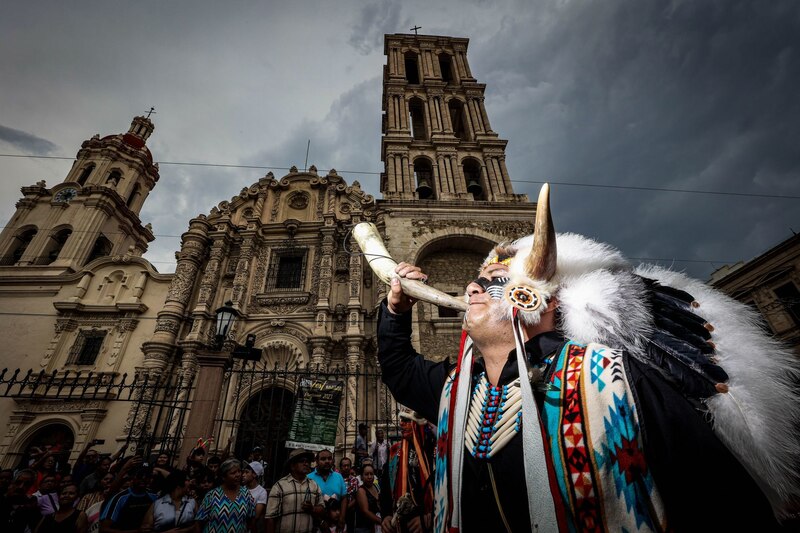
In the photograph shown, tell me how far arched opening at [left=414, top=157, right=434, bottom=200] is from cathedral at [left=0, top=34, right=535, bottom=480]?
6 cm

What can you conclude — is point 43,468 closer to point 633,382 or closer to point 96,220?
point 633,382

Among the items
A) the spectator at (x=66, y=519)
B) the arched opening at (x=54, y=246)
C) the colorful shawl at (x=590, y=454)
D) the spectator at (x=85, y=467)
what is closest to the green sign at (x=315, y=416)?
the spectator at (x=66, y=519)

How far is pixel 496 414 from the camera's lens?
130 centimetres

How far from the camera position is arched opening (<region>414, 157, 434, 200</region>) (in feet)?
45.5

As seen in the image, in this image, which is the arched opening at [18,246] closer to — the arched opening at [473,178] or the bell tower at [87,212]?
the bell tower at [87,212]

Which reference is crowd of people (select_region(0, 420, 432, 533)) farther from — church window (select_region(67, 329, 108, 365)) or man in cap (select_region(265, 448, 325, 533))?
church window (select_region(67, 329, 108, 365))

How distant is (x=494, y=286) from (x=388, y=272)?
592 millimetres

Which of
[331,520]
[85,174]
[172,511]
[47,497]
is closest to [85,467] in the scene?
[47,497]

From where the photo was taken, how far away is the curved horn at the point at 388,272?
1.65 meters

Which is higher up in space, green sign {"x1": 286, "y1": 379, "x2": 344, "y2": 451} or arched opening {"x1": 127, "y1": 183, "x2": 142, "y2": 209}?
arched opening {"x1": 127, "y1": 183, "x2": 142, "y2": 209}

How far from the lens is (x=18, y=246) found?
16.4 meters

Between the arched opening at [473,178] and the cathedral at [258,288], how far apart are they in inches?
2.9

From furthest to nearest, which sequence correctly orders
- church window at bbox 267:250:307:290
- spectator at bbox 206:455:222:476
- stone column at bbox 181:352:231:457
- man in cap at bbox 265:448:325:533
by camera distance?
church window at bbox 267:250:307:290 → stone column at bbox 181:352:231:457 → spectator at bbox 206:455:222:476 → man in cap at bbox 265:448:325:533

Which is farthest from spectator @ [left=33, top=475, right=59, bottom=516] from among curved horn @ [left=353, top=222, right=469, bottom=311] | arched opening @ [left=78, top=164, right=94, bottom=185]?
arched opening @ [left=78, top=164, right=94, bottom=185]
